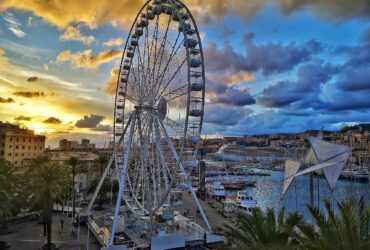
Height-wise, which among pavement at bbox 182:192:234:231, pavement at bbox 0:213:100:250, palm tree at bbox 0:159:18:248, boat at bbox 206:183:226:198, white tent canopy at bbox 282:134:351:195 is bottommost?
boat at bbox 206:183:226:198

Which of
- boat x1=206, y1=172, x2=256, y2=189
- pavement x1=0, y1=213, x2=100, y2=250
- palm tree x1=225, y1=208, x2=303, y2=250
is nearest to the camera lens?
palm tree x1=225, y1=208, x2=303, y2=250

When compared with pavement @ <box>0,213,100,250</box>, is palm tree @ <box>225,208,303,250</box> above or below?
above

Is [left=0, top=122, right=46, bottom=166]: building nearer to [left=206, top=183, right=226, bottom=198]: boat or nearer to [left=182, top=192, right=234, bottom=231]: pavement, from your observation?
[left=206, top=183, right=226, bottom=198]: boat

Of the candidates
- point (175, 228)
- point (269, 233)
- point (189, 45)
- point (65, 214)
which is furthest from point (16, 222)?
point (269, 233)

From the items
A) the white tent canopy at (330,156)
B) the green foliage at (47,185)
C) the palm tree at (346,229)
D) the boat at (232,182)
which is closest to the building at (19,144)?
the boat at (232,182)

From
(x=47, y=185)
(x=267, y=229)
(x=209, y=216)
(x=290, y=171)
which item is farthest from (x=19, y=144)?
(x=267, y=229)

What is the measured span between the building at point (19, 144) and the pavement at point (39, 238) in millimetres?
48076

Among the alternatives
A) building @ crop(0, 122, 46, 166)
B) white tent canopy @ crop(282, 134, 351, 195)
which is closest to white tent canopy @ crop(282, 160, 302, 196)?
white tent canopy @ crop(282, 134, 351, 195)

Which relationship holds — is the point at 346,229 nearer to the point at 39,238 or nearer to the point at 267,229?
the point at 267,229

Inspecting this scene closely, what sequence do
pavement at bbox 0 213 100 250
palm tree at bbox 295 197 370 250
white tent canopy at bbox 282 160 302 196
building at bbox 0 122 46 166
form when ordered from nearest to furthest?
palm tree at bbox 295 197 370 250 < pavement at bbox 0 213 100 250 < white tent canopy at bbox 282 160 302 196 < building at bbox 0 122 46 166

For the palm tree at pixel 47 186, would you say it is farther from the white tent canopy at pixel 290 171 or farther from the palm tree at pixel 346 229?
the palm tree at pixel 346 229

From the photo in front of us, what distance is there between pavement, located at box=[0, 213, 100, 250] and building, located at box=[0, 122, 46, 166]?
158 feet

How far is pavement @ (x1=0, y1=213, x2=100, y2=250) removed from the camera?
32.4m

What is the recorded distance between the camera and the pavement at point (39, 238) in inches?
1276
